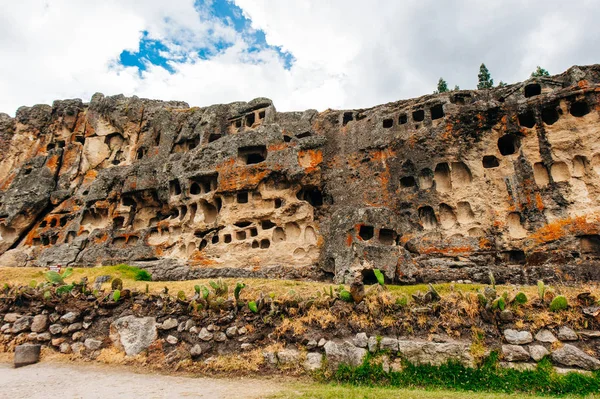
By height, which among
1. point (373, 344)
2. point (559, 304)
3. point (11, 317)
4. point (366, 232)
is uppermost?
point (366, 232)

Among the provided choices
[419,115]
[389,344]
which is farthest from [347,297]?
[419,115]

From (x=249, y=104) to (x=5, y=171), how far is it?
85.0 feet

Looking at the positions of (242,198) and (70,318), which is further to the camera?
(242,198)

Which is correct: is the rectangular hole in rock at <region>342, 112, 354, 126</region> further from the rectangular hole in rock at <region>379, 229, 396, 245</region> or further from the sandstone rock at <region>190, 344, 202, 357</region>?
the sandstone rock at <region>190, 344, 202, 357</region>

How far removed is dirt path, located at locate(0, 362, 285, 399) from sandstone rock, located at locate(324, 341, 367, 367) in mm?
1232

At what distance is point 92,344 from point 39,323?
2.18m

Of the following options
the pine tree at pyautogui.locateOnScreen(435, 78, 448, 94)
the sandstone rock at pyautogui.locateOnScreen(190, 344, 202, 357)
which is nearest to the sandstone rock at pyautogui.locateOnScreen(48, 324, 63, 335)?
the sandstone rock at pyautogui.locateOnScreen(190, 344, 202, 357)

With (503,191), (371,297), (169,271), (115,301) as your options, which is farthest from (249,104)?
(371,297)

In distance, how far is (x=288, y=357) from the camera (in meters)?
8.03

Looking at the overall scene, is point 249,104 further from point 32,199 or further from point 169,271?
point 32,199

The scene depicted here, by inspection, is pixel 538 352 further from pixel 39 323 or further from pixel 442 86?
pixel 442 86

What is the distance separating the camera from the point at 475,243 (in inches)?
694

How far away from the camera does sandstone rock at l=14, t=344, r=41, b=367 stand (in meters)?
9.41

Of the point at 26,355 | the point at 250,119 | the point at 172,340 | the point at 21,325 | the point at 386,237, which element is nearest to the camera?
the point at 172,340
